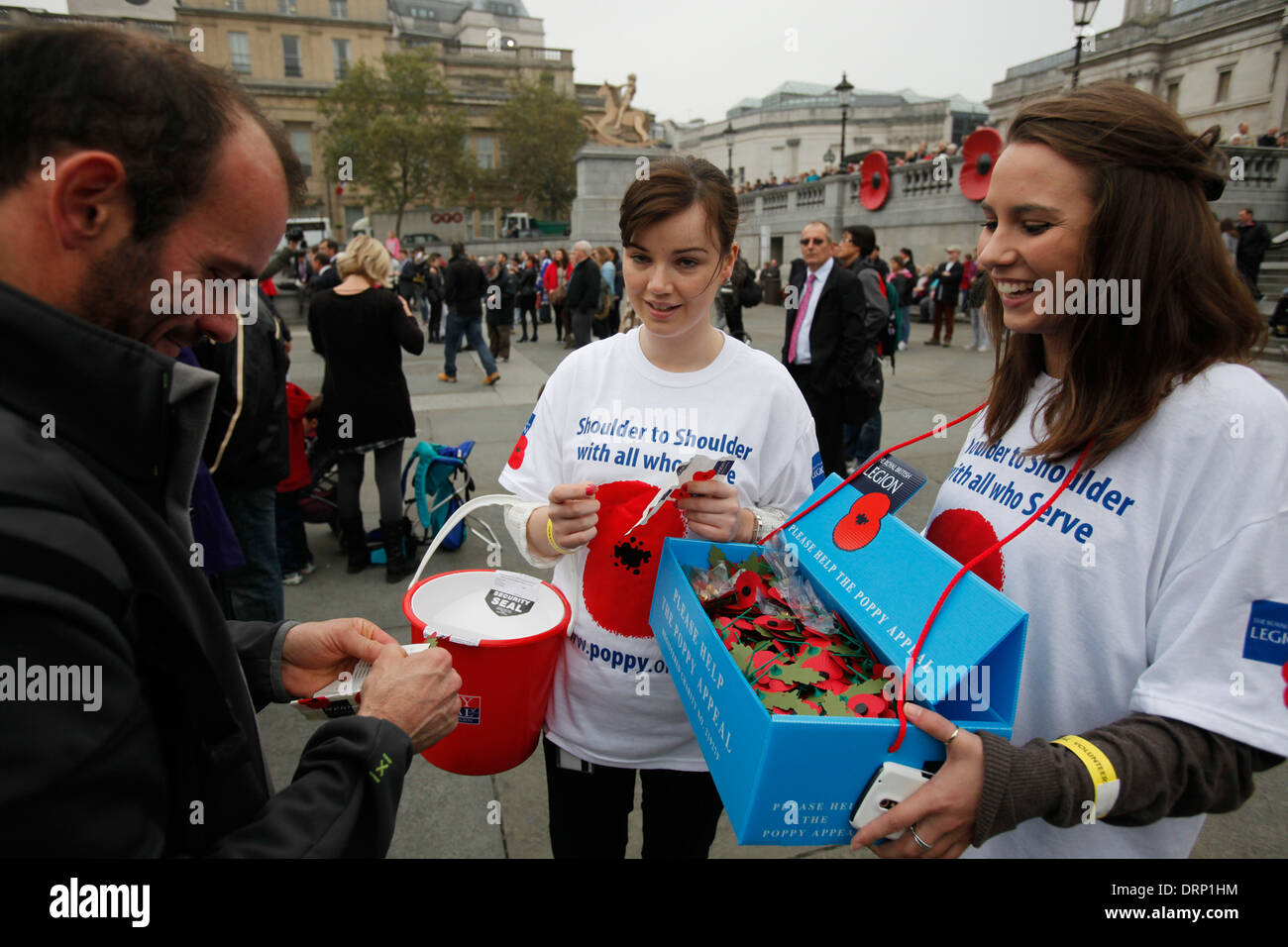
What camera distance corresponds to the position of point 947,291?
47.4 ft

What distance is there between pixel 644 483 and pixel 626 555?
19cm

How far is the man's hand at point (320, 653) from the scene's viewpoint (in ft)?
4.83

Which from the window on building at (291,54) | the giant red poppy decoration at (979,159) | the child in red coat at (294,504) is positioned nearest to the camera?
the giant red poppy decoration at (979,159)

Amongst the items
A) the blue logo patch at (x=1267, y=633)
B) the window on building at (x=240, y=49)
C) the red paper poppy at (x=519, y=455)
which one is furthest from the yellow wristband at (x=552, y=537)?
the window on building at (x=240, y=49)

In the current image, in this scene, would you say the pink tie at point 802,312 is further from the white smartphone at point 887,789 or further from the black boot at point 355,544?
the white smartphone at point 887,789

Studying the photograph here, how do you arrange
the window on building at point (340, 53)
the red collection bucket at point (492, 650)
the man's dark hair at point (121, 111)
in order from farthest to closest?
the window on building at point (340, 53) → the red collection bucket at point (492, 650) → the man's dark hair at point (121, 111)

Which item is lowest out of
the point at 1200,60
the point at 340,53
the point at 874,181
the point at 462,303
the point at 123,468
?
the point at 123,468

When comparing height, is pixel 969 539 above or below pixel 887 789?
above

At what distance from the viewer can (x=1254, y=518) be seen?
1.12 meters

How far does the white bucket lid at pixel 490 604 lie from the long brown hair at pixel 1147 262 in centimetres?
→ 124

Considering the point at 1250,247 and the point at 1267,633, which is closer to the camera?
the point at 1267,633

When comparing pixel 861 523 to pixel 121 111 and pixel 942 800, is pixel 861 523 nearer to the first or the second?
pixel 942 800

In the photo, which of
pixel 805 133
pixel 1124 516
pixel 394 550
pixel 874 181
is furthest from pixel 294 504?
pixel 805 133

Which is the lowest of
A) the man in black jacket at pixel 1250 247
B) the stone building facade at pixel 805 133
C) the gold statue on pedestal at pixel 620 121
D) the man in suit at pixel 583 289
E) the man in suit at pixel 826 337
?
the man in suit at pixel 826 337
